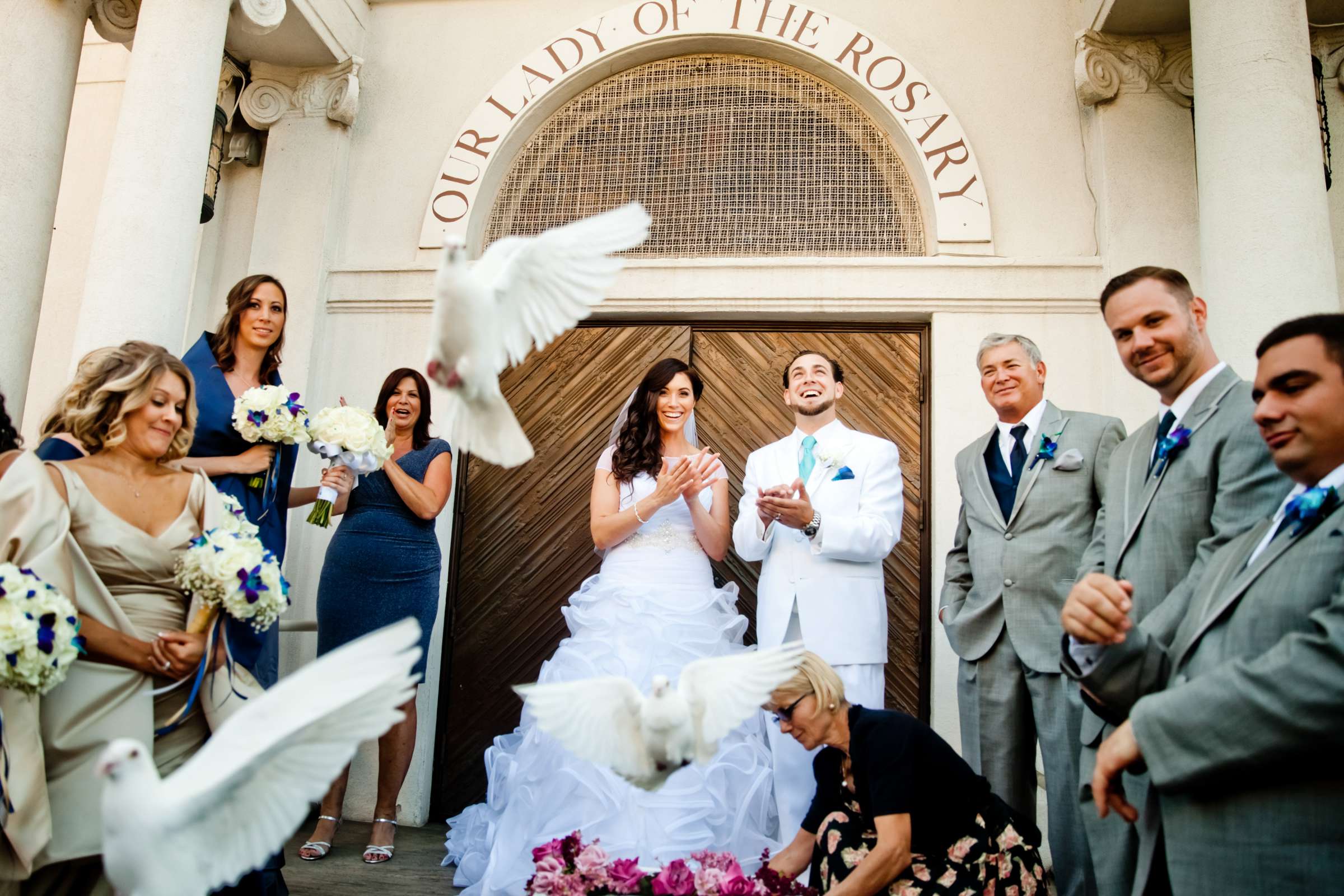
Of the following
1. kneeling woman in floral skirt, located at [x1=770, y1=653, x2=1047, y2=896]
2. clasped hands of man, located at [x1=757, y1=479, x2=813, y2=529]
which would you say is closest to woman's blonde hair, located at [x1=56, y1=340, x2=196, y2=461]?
clasped hands of man, located at [x1=757, y1=479, x2=813, y2=529]

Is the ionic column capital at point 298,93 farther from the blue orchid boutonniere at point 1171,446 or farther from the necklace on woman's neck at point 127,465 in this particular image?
the blue orchid boutonniere at point 1171,446

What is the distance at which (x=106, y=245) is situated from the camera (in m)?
4.60

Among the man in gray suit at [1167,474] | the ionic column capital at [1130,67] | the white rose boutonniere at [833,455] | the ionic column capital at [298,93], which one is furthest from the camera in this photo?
the ionic column capital at [298,93]

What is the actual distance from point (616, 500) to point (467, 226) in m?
2.40

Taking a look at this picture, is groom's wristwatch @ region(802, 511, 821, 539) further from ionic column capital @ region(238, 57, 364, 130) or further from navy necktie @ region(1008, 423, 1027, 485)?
ionic column capital @ region(238, 57, 364, 130)

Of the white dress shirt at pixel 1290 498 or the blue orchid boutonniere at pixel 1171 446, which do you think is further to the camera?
the blue orchid boutonniere at pixel 1171 446

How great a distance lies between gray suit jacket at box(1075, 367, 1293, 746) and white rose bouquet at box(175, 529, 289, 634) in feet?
8.64

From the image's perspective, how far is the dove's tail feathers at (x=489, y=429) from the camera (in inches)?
91.6

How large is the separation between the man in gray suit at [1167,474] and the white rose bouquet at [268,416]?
10.3ft

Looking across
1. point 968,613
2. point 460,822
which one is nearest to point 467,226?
point 460,822

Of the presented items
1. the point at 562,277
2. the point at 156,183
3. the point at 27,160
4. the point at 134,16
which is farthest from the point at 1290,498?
the point at 134,16

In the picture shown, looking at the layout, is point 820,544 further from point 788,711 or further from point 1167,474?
point 1167,474

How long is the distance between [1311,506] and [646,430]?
315 centimetres

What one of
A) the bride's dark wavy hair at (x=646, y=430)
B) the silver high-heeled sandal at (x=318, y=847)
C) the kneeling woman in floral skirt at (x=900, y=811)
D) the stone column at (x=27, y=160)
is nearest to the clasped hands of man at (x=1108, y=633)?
the kneeling woman in floral skirt at (x=900, y=811)
